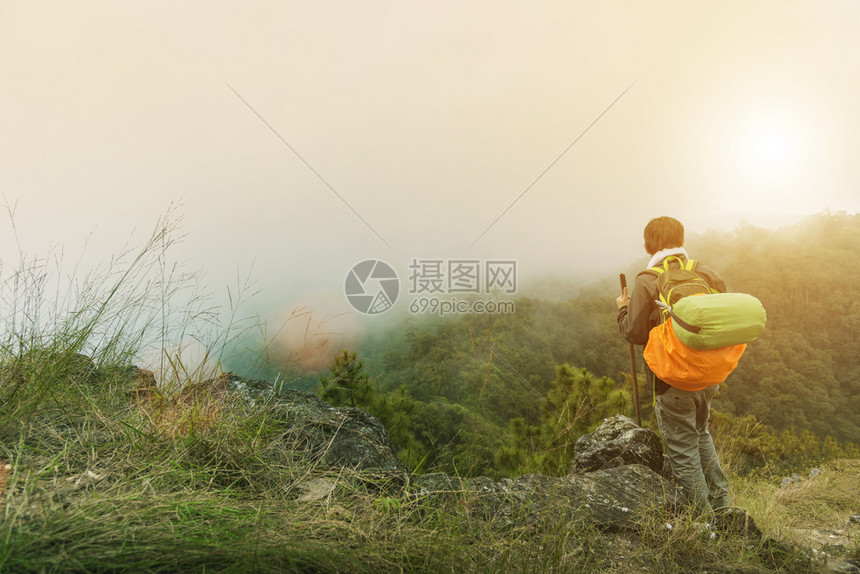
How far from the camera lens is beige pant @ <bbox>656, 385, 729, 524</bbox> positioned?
10.5 ft

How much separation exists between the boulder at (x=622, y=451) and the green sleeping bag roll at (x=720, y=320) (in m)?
1.45

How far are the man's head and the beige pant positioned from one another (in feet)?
3.84

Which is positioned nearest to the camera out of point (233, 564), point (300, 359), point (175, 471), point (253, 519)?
point (233, 564)

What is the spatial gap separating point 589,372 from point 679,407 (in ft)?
15.4

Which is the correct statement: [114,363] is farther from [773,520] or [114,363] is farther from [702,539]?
[773,520]

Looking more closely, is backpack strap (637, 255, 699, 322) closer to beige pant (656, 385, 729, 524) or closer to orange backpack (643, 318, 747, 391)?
orange backpack (643, 318, 747, 391)

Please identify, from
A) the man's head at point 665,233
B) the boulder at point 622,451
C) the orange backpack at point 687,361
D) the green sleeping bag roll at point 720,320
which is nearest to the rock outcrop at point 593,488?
the boulder at point 622,451

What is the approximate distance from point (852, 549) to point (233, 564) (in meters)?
4.10

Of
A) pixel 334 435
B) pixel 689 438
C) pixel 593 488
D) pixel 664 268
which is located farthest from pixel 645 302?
pixel 334 435

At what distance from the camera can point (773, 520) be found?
353cm

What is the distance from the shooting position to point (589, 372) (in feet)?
25.3

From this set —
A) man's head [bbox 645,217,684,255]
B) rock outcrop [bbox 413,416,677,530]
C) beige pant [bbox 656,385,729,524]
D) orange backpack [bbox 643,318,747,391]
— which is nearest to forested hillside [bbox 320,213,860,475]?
rock outcrop [bbox 413,416,677,530]

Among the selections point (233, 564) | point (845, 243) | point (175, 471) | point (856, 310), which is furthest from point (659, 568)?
point (845, 243)

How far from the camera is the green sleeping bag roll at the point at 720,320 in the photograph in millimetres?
2785
